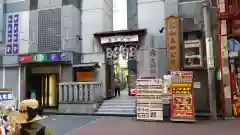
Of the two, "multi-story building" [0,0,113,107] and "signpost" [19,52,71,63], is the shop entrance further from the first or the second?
"signpost" [19,52,71,63]

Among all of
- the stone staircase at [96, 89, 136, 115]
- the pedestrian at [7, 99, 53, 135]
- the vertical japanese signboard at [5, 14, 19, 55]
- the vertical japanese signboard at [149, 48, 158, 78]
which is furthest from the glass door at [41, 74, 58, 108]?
the pedestrian at [7, 99, 53, 135]

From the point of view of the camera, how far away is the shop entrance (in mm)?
15477

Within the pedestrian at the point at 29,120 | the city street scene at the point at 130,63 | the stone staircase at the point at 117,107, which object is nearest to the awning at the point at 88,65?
the city street scene at the point at 130,63

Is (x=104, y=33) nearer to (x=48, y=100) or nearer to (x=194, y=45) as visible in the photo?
(x=194, y=45)

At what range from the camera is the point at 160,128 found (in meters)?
8.72

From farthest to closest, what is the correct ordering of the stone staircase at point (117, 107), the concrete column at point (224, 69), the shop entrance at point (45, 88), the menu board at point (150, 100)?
the shop entrance at point (45, 88) → the stone staircase at point (117, 107) → the concrete column at point (224, 69) → the menu board at point (150, 100)

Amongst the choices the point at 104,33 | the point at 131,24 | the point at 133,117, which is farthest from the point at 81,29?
the point at 133,117

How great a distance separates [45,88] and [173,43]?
9.54m

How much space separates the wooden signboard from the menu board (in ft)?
5.98

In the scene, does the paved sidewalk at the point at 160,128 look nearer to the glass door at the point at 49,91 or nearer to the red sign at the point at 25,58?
the glass door at the point at 49,91

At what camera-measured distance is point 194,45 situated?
11766 millimetres

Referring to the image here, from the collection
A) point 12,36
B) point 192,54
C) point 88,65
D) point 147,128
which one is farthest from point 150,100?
point 12,36

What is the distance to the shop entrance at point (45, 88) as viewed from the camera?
609 inches

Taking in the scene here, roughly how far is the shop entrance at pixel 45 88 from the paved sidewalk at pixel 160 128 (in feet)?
22.2
